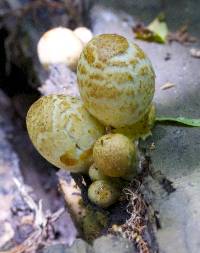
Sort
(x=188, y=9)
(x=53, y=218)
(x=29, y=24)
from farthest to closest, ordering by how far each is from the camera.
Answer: (x=29, y=24) < (x=188, y=9) < (x=53, y=218)

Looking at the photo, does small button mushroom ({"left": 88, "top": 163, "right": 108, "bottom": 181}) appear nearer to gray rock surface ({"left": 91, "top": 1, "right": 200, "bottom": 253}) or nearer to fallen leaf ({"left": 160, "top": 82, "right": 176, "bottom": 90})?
gray rock surface ({"left": 91, "top": 1, "right": 200, "bottom": 253})

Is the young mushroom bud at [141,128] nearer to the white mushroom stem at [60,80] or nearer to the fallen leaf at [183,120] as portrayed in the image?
the fallen leaf at [183,120]

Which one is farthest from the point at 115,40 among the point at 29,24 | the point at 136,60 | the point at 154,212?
the point at 29,24

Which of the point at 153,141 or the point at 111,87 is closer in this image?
the point at 111,87

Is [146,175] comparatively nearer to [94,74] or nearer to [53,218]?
[94,74]

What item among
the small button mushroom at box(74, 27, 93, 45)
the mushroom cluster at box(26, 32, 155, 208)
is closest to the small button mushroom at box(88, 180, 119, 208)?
the mushroom cluster at box(26, 32, 155, 208)

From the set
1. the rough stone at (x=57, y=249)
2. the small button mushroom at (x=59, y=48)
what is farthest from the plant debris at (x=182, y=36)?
the rough stone at (x=57, y=249)
